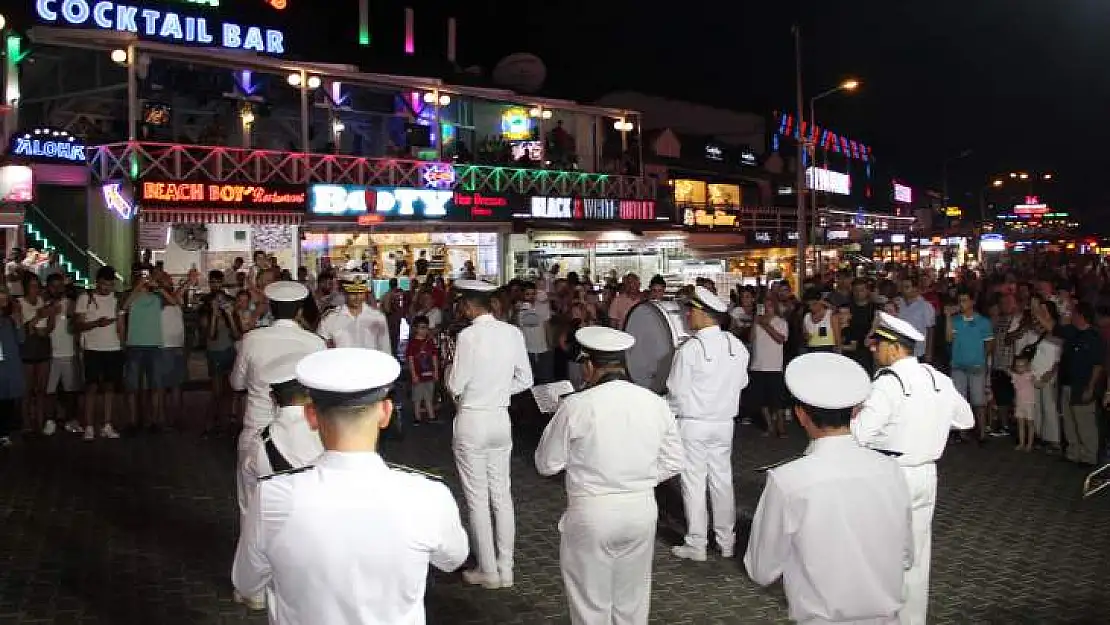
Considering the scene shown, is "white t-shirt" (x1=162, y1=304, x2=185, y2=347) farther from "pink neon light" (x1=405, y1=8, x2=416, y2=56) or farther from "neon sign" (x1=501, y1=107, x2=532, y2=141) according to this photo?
"pink neon light" (x1=405, y1=8, x2=416, y2=56)

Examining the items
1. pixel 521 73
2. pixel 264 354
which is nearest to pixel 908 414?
pixel 264 354

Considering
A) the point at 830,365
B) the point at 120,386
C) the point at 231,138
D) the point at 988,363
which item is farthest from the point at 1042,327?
the point at 231,138

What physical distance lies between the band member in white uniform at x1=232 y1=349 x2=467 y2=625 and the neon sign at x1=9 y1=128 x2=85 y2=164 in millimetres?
18736

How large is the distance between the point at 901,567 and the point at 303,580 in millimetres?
2167

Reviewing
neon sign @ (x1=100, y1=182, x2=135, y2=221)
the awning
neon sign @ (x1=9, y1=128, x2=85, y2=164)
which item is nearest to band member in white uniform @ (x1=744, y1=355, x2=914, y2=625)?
the awning

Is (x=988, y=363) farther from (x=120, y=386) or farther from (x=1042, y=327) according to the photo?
(x=120, y=386)

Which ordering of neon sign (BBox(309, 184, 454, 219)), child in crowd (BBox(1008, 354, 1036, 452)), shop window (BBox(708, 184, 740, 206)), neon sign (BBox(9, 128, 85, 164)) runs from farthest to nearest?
1. shop window (BBox(708, 184, 740, 206))
2. neon sign (BBox(309, 184, 454, 219))
3. neon sign (BBox(9, 128, 85, 164))
4. child in crowd (BBox(1008, 354, 1036, 452))

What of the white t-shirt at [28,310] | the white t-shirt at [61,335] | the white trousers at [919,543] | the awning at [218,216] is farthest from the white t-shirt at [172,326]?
the white trousers at [919,543]

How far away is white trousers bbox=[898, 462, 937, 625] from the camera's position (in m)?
5.09

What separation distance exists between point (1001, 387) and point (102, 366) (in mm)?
11303

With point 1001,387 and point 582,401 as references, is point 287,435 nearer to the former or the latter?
point 582,401

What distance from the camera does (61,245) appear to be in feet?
69.1

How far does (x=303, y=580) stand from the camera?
267 centimetres

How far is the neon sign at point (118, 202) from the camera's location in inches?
764
